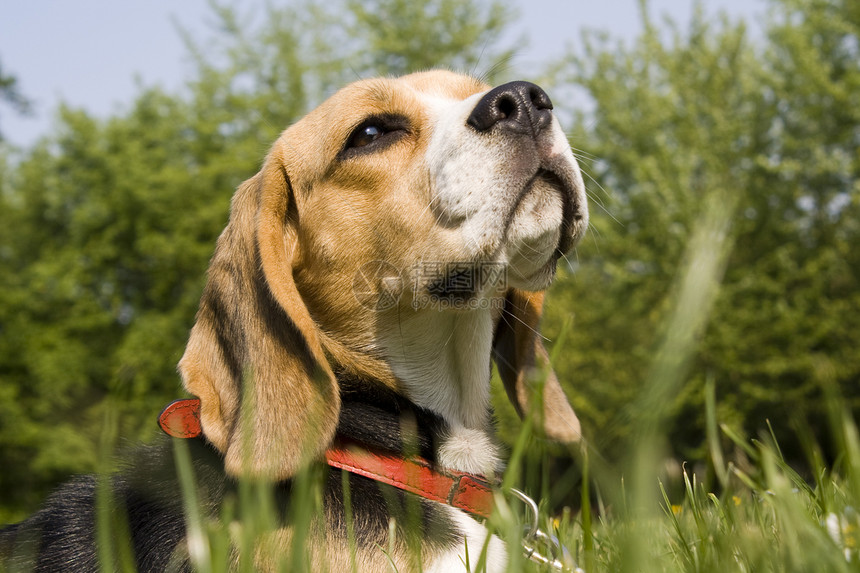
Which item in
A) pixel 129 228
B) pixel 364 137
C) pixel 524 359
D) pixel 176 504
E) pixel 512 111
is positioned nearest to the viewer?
pixel 176 504

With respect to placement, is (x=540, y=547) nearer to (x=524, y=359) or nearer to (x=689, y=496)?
(x=689, y=496)

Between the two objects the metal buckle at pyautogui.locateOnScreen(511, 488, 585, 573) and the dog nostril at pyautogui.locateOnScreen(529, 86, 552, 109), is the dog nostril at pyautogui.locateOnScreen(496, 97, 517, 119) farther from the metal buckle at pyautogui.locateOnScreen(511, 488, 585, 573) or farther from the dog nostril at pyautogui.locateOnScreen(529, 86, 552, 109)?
the metal buckle at pyautogui.locateOnScreen(511, 488, 585, 573)

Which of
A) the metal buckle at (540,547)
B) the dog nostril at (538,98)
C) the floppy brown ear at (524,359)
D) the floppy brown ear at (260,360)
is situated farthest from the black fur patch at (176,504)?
the dog nostril at (538,98)

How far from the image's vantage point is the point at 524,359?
11.0 ft

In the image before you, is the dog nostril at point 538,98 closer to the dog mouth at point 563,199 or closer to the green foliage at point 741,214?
the dog mouth at point 563,199

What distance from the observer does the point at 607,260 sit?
2088cm

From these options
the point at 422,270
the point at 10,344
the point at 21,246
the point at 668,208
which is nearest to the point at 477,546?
the point at 422,270

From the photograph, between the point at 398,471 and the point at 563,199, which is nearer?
the point at 398,471

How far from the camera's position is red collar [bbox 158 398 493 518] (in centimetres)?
238

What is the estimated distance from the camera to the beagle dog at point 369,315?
7.64ft

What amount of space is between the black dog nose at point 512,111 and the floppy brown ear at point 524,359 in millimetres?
930

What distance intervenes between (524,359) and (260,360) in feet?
4.66

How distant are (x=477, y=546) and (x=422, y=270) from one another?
3.50 ft

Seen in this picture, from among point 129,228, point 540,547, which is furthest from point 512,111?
point 129,228
